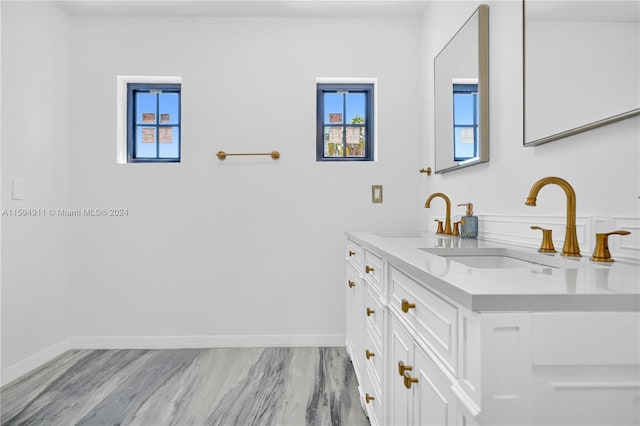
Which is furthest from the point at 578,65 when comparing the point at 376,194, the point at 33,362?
the point at 33,362

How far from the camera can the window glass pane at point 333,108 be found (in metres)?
2.80

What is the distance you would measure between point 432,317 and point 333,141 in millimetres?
2117

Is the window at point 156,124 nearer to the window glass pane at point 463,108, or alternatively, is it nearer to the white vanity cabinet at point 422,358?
the window glass pane at point 463,108

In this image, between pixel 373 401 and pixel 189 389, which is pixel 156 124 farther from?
pixel 373 401

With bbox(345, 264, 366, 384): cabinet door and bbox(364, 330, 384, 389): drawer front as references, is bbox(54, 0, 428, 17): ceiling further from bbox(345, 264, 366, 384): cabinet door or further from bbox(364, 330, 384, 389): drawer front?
bbox(364, 330, 384, 389): drawer front

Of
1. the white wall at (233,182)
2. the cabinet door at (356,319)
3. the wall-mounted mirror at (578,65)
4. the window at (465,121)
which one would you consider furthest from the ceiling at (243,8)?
the cabinet door at (356,319)

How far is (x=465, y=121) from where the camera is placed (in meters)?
1.88

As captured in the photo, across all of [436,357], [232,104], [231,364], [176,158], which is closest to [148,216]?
[176,158]

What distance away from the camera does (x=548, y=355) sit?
561 millimetres

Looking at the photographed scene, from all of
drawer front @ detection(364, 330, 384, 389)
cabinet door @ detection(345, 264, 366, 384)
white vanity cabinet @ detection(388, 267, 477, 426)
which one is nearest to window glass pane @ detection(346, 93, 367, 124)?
cabinet door @ detection(345, 264, 366, 384)

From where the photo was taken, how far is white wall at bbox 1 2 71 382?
2100 mm

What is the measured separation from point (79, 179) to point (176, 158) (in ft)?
2.19

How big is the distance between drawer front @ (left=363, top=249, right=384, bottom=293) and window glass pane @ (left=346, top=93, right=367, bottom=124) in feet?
4.64

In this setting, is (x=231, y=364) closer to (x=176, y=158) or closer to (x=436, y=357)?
(x=176, y=158)
